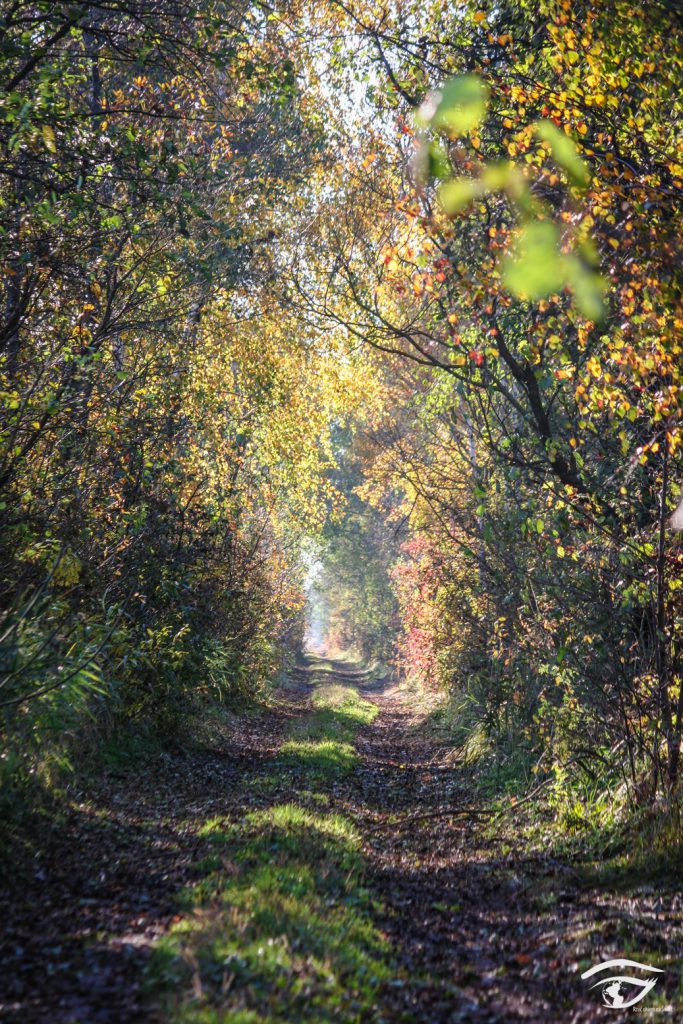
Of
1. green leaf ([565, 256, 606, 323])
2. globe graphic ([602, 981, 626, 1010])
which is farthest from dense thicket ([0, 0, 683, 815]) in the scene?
globe graphic ([602, 981, 626, 1010])

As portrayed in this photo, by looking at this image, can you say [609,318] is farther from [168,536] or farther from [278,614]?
[278,614]

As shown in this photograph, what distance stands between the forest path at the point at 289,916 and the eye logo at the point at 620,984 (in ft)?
0.37

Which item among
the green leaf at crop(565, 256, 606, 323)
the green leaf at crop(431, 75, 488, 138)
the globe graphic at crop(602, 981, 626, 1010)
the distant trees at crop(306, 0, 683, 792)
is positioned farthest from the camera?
the distant trees at crop(306, 0, 683, 792)

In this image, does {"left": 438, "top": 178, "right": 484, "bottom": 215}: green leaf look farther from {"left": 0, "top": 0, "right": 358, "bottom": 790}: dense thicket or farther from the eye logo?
the eye logo

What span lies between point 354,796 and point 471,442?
828 cm

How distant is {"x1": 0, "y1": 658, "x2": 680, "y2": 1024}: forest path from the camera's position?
479 centimetres

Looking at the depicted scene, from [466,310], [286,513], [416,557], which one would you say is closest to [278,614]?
[286,513]

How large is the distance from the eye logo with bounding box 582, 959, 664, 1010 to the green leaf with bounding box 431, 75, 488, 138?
6496mm

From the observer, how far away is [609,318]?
782cm

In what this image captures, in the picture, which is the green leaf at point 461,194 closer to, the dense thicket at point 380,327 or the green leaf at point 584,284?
the dense thicket at point 380,327

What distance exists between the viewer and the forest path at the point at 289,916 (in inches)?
189

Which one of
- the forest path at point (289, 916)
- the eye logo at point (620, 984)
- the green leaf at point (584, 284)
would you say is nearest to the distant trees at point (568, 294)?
the green leaf at point (584, 284)

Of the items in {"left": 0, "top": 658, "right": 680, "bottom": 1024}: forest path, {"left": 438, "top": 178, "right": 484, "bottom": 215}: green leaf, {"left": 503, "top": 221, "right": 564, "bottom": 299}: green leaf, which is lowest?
{"left": 0, "top": 658, "right": 680, "bottom": 1024}: forest path

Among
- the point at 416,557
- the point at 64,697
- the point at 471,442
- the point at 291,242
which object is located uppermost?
the point at 291,242
